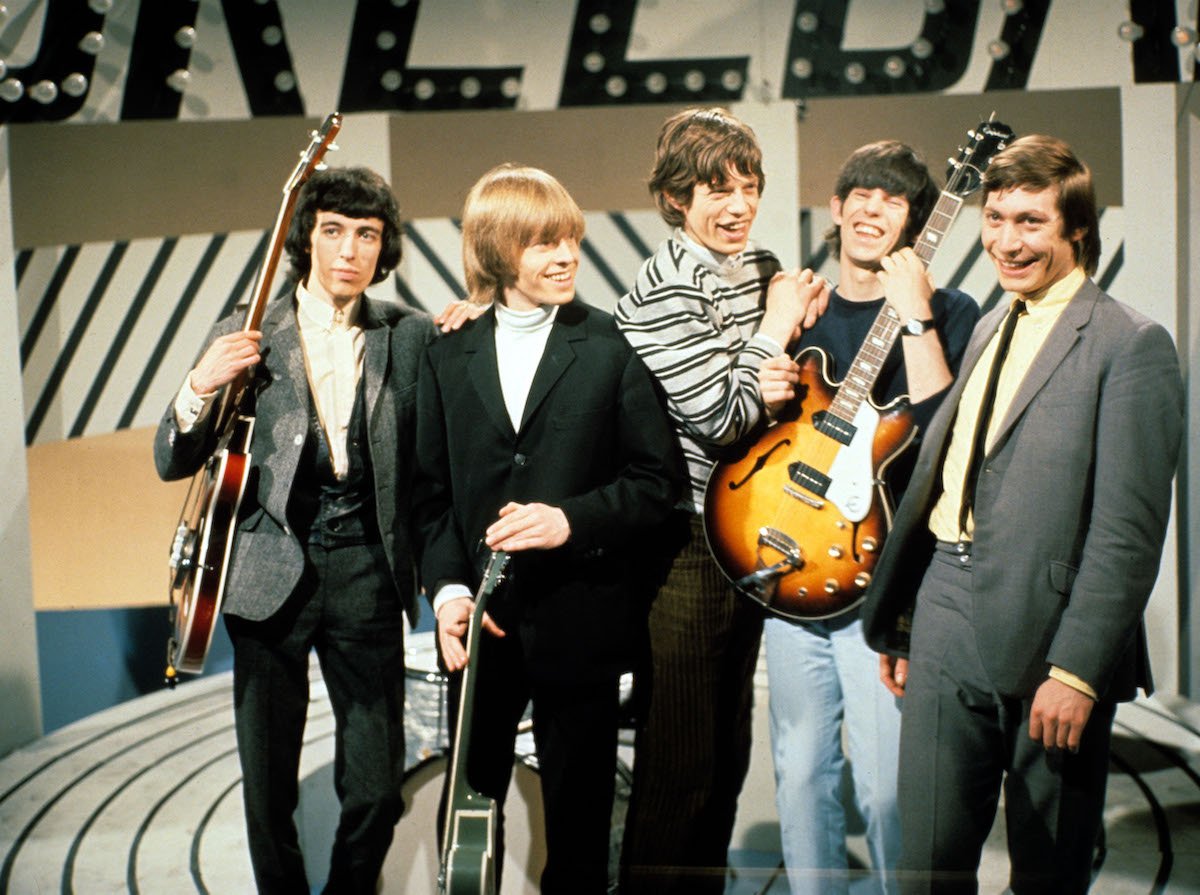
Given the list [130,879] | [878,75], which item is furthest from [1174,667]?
[130,879]

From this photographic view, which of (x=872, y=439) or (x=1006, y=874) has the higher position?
(x=872, y=439)

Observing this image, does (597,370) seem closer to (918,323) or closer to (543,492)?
(543,492)

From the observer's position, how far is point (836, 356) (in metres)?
2.89

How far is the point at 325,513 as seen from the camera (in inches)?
114

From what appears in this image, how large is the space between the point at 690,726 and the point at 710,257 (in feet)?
3.81

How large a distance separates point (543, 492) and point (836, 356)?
808 mm

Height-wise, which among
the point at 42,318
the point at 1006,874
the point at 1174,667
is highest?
the point at 42,318

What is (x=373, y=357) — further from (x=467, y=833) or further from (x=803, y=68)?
(x=803, y=68)

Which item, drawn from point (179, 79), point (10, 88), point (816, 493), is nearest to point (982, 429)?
point (816, 493)

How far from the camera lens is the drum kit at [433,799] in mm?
3197

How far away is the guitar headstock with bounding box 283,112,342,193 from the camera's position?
9.45 ft

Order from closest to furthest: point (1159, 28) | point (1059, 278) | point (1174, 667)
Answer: point (1059, 278) < point (1159, 28) < point (1174, 667)

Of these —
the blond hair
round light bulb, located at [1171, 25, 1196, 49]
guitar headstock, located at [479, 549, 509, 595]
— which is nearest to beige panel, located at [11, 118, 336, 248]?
the blond hair

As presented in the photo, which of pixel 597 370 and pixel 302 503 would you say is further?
pixel 302 503
